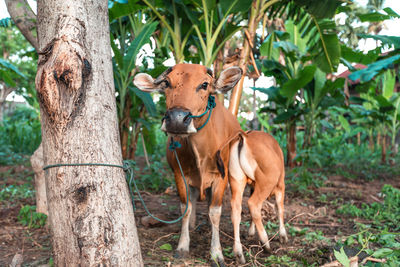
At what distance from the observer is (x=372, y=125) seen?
8.98 metres

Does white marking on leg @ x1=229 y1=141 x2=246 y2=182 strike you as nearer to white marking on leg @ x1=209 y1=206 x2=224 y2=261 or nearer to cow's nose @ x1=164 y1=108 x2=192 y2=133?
white marking on leg @ x1=209 y1=206 x2=224 y2=261

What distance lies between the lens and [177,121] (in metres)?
2.40

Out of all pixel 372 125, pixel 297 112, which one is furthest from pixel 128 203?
pixel 372 125

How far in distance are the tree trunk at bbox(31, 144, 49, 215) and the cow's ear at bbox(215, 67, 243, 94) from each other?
1893 millimetres

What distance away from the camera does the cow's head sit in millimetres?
2438

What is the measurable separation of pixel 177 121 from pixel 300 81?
13.9 feet

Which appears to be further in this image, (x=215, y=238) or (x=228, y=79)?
(x=215, y=238)

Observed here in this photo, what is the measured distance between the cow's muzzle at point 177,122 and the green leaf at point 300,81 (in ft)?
13.1

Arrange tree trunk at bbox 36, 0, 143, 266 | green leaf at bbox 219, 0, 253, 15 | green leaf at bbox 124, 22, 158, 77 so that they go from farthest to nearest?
green leaf at bbox 124, 22, 158, 77, green leaf at bbox 219, 0, 253, 15, tree trunk at bbox 36, 0, 143, 266

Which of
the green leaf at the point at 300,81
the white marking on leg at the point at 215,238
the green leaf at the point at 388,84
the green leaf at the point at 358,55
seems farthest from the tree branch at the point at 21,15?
the green leaf at the point at 388,84

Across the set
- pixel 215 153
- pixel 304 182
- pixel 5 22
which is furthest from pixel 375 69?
pixel 5 22

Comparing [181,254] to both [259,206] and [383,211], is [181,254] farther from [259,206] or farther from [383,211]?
[383,211]

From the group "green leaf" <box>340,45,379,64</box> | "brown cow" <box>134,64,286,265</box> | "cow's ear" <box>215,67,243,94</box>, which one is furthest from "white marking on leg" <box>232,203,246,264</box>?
"green leaf" <box>340,45,379,64</box>

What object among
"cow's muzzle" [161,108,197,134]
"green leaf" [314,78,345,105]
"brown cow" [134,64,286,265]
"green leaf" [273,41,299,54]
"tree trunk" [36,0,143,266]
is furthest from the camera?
"green leaf" [314,78,345,105]
